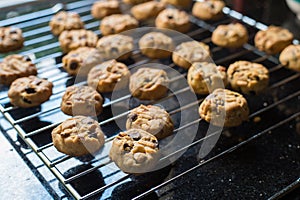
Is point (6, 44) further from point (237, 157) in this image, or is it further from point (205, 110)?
point (237, 157)

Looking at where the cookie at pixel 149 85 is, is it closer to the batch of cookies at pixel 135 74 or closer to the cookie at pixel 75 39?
the batch of cookies at pixel 135 74

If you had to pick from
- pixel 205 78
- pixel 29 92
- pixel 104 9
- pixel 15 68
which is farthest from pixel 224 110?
pixel 104 9

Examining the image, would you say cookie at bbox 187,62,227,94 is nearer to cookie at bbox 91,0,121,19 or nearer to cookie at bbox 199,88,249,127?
cookie at bbox 199,88,249,127

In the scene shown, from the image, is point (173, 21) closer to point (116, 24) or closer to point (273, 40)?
point (116, 24)

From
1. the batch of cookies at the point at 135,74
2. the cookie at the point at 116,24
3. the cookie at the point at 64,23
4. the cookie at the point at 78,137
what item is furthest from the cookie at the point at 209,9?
the cookie at the point at 78,137

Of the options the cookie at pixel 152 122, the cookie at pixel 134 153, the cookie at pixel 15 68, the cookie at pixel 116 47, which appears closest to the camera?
the cookie at pixel 134 153

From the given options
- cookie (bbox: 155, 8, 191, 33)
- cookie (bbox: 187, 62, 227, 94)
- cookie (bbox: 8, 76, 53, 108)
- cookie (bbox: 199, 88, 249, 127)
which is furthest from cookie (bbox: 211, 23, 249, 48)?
cookie (bbox: 8, 76, 53, 108)

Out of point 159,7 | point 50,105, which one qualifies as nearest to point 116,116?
point 50,105
